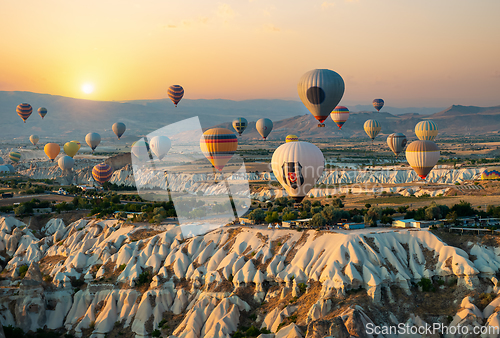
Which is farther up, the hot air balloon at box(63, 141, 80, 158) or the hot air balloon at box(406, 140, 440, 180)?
the hot air balloon at box(63, 141, 80, 158)

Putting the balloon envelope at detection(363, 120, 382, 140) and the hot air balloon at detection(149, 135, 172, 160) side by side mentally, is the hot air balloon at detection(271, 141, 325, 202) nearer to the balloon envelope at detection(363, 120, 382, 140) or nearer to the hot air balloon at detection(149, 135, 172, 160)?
the hot air balloon at detection(149, 135, 172, 160)

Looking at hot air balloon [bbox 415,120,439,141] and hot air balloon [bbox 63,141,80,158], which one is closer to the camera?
hot air balloon [bbox 415,120,439,141]

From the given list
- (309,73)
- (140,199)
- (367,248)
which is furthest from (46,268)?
(309,73)

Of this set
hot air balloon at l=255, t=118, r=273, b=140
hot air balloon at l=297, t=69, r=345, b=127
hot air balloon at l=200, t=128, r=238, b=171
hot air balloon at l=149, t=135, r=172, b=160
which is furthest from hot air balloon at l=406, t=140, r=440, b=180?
hot air balloon at l=255, t=118, r=273, b=140

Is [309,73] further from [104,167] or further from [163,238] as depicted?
[104,167]

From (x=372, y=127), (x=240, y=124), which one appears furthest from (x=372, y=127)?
(x=240, y=124)

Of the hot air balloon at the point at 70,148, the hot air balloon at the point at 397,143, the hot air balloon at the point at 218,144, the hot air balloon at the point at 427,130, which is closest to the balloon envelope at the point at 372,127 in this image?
the hot air balloon at the point at 427,130

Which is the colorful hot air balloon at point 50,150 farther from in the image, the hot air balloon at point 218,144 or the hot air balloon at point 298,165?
the hot air balloon at point 298,165
